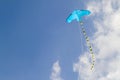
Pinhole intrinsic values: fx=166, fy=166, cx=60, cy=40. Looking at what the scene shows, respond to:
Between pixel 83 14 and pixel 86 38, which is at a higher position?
pixel 83 14

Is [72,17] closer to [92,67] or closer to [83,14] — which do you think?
[83,14]

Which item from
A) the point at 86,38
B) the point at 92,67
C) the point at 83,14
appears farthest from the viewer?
the point at 83,14

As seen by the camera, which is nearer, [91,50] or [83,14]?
[91,50]

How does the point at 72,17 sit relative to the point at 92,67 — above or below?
above

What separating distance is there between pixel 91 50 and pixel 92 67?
185 inches

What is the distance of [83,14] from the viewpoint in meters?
39.2

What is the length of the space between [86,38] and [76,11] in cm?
856

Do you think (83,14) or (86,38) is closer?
(86,38)

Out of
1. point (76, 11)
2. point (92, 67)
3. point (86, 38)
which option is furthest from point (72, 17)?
point (92, 67)

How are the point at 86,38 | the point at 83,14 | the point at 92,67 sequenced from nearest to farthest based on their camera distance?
the point at 92,67, the point at 86,38, the point at 83,14

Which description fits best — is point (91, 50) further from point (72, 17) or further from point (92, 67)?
point (72, 17)

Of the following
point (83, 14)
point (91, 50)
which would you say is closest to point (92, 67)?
point (91, 50)

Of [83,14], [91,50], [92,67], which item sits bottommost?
[92,67]

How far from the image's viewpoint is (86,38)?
1369 inches
